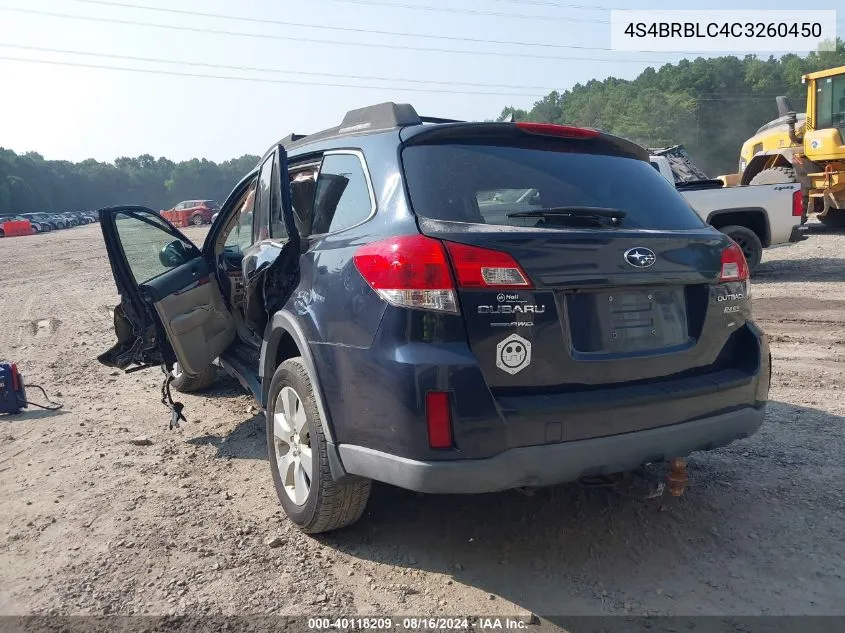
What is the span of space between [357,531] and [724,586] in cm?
164

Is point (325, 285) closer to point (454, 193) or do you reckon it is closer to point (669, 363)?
point (454, 193)

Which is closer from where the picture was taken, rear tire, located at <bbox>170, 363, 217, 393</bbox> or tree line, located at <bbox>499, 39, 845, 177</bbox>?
rear tire, located at <bbox>170, 363, 217, 393</bbox>

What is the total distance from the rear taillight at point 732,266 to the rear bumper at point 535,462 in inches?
26.4

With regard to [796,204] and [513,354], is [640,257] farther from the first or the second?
[796,204]

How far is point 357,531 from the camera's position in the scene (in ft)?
11.0

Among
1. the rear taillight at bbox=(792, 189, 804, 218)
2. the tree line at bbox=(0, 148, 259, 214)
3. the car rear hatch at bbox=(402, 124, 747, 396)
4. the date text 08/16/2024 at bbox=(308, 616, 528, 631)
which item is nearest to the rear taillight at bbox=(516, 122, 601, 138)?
the car rear hatch at bbox=(402, 124, 747, 396)

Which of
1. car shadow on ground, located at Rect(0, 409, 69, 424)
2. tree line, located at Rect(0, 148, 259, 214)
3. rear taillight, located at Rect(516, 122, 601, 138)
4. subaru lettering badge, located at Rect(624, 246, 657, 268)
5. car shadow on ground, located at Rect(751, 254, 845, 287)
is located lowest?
car shadow on ground, located at Rect(751, 254, 845, 287)

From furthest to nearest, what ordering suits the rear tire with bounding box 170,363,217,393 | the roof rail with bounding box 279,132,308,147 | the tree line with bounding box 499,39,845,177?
the tree line with bounding box 499,39,845,177
the rear tire with bounding box 170,363,217,393
the roof rail with bounding box 279,132,308,147

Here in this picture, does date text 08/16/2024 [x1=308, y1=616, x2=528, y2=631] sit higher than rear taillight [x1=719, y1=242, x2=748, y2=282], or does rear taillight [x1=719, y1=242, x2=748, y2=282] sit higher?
rear taillight [x1=719, y1=242, x2=748, y2=282]

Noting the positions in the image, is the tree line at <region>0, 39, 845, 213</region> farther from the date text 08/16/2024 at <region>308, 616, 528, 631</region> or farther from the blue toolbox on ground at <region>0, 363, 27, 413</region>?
the date text 08/16/2024 at <region>308, 616, 528, 631</region>

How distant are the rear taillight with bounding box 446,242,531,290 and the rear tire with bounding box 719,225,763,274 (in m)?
9.34

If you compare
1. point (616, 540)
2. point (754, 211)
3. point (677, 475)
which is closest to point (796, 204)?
point (754, 211)

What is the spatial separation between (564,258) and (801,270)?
1067cm

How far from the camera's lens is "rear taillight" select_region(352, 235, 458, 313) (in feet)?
8.39
